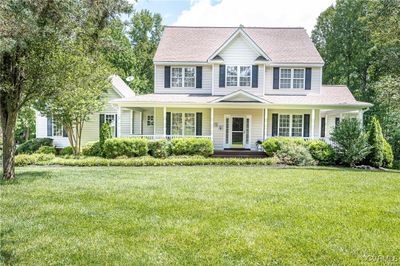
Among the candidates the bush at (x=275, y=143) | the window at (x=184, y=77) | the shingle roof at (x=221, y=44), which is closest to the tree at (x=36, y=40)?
the bush at (x=275, y=143)

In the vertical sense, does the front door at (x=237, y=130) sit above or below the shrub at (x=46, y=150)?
above

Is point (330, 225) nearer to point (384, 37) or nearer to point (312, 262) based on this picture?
point (312, 262)

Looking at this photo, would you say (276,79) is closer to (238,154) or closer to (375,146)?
(238,154)

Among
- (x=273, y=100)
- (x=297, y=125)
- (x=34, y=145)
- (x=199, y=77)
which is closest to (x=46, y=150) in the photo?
(x=34, y=145)

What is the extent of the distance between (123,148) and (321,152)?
401 inches

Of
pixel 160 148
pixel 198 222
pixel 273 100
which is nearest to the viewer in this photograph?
pixel 198 222

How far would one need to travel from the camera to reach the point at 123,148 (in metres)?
16.0

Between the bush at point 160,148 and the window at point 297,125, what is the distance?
26.2 feet

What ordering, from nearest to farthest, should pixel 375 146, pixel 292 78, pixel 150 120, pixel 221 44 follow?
pixel 375 146 → pixel 292 78 → pixel 150 120 → pixel 221 44

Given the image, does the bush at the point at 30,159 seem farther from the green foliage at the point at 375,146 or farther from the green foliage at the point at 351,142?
Result: the green foliage at the point at 375,146

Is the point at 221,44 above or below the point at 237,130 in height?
above

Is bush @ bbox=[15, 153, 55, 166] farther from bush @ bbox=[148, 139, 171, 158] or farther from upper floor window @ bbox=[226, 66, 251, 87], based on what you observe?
upper floor window @ bbox=[226, 66, 251, 87]

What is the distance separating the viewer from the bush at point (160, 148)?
16.1 meters

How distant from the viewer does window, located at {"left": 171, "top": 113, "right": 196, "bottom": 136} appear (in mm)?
19266
